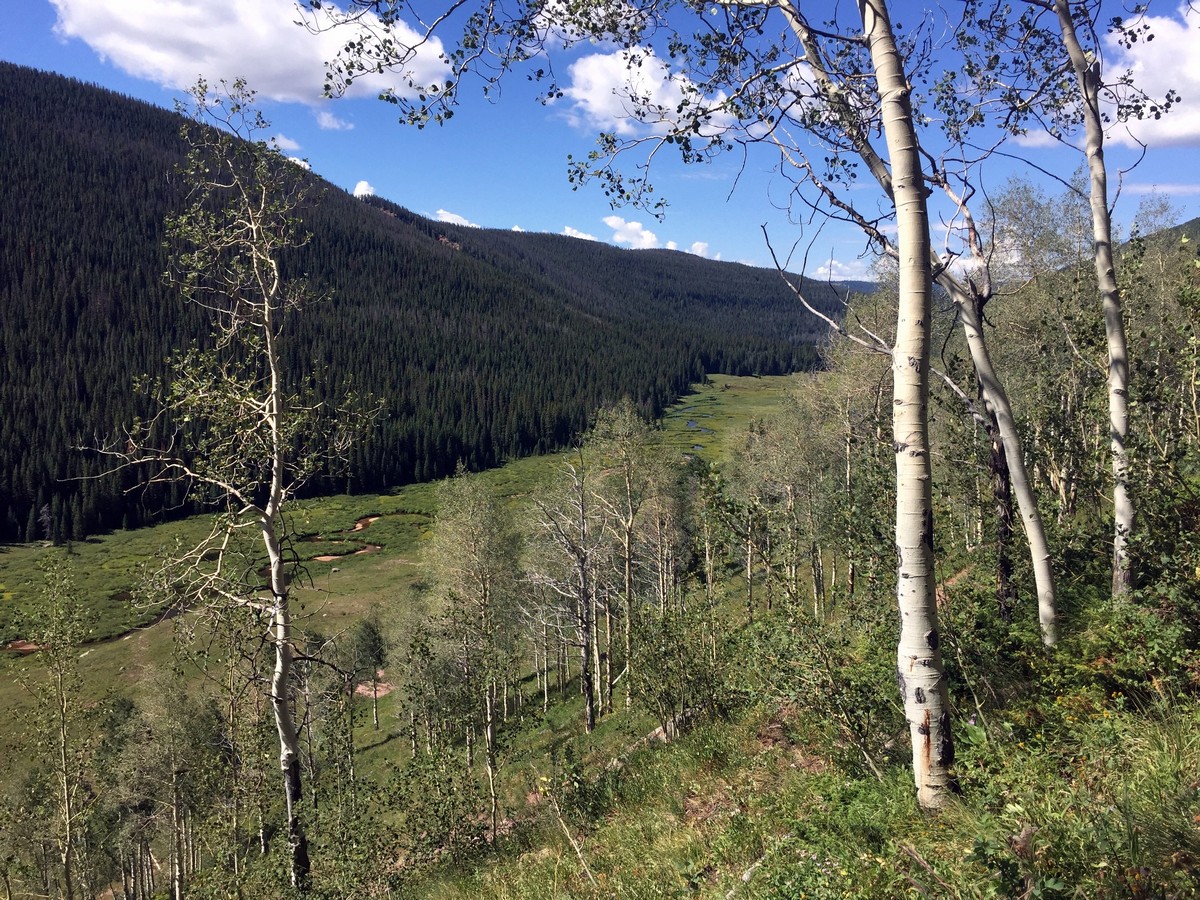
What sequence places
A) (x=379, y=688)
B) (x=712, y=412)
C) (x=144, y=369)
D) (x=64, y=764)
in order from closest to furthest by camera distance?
(x=64, y=764) → (x=379, y=688) → (x=144, y=369) → (x=712, y=412)

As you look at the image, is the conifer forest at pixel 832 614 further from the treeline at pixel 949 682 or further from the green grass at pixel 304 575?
the green grass at pixel 304 575

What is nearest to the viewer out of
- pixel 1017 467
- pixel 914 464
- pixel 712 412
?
pixel 914 464

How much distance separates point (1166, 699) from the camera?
16.6ft

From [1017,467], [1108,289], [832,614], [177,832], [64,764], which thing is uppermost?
[1108,289]

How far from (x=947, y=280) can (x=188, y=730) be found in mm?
33504

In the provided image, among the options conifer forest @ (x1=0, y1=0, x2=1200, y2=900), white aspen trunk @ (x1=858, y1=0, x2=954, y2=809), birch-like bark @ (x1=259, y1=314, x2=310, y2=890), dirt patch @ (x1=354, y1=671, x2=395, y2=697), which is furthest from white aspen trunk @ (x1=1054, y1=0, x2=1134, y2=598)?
dirt patch @ (x1=354, y1=671, x2=395, y2=697)

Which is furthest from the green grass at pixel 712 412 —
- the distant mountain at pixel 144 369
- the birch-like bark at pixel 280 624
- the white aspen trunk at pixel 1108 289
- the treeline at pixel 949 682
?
the white aspen trunk at pixel 1108 289

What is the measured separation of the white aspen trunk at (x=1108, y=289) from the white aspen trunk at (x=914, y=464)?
4342 millimetres

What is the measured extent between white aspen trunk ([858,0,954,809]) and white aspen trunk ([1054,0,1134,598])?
4342 mm

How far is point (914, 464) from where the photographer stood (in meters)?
4.43

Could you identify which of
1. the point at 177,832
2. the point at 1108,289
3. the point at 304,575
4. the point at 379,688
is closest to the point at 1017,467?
the point at 1108,289

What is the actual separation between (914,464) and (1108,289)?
5.03 m

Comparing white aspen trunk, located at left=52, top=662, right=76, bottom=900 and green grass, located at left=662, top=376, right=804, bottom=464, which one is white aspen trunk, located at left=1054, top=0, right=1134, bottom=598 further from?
green grass, located at left=662, top=376, right=804, bottom=464

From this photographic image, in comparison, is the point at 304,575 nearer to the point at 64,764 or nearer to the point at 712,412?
the point at 64,764
